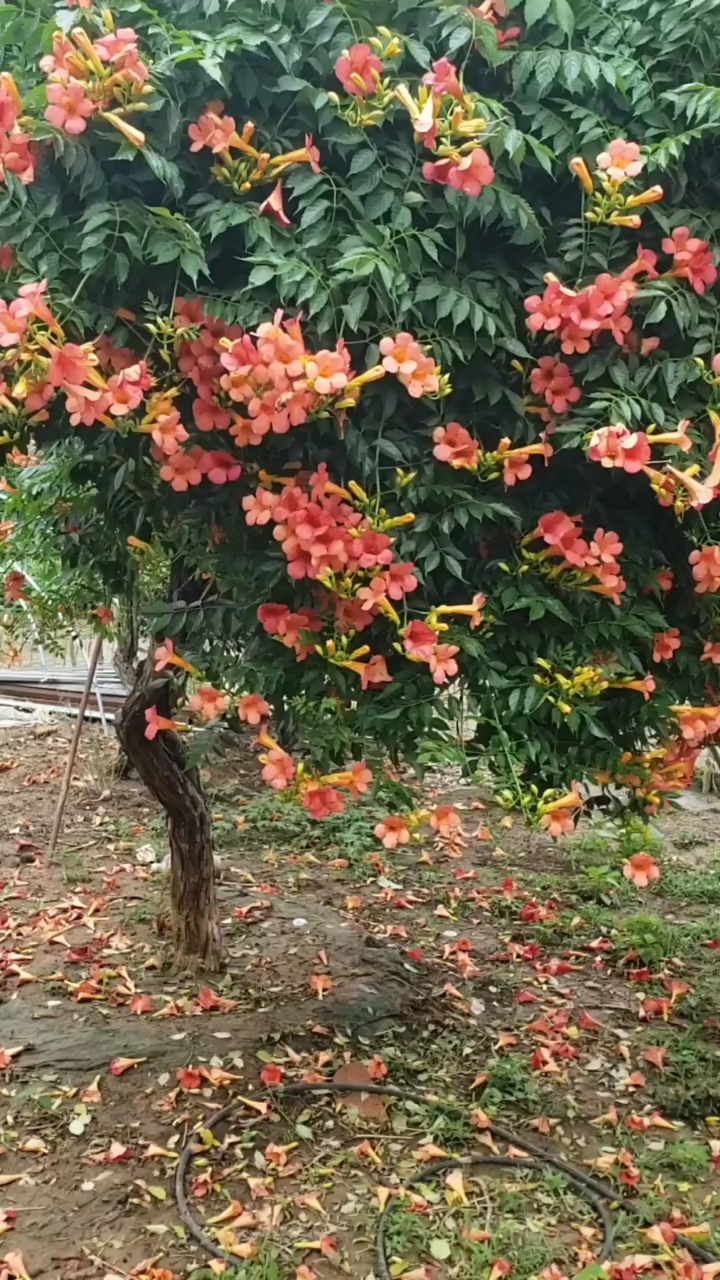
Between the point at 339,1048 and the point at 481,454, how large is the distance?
2327 mm

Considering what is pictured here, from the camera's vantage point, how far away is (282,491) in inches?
65.2

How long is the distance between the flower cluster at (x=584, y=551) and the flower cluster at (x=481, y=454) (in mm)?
98

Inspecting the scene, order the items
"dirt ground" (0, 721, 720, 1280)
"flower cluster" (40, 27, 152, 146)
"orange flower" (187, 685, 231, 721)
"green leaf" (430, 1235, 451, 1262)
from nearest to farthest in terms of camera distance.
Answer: "flower cluster" (40, 27, 152, 146)
"orange flower" (187, 685, 231, 721)
"green leaf" (430, 1235, 451, 1262)
"dirt ground" (0, 721, 720, 1280)

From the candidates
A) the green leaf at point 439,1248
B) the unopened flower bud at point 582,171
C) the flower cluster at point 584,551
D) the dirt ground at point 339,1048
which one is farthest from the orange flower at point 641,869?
the unopened flower bud at point 582,171

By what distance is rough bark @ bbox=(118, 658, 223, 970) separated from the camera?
10.8 feet

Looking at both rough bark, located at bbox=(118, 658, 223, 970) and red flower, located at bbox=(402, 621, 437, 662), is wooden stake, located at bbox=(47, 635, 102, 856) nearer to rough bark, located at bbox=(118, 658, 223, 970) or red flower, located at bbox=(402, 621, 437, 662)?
rough bark, located at bbox=(118, 658, 223, 970)

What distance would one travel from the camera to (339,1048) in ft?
10.8

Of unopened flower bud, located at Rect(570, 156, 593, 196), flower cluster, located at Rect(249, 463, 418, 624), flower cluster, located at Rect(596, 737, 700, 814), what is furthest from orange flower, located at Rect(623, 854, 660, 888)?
unopened flower bud, located at Rect(570, 156, 593, 196)

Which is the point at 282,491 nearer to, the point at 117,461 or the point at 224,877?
the point at 117,461

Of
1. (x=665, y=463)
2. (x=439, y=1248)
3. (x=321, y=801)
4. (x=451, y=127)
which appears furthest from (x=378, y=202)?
(x=439, y=1248)

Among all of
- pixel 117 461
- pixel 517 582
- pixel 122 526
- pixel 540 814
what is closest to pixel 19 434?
pixel 117 461

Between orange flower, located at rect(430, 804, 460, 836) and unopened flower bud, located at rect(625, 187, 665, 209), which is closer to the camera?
unopened flower bud, located at rect(625, 187, 665, 209)

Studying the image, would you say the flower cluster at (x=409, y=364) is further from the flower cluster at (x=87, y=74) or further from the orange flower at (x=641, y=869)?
the orange flower at (x=641, y=869)

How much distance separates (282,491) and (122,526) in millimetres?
696
